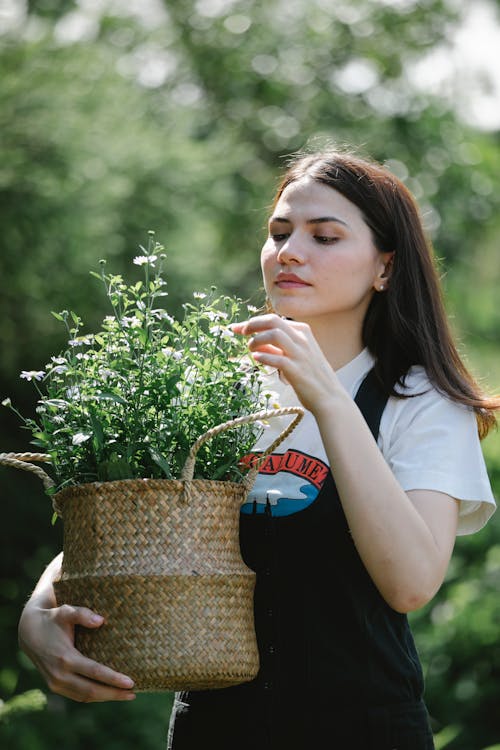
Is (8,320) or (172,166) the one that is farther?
(172,166)

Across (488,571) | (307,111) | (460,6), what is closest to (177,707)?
(488,571)

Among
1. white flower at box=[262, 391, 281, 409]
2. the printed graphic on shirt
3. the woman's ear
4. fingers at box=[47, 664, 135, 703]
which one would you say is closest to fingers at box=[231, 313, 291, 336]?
white flower at box=[262, 391, 281, 409]

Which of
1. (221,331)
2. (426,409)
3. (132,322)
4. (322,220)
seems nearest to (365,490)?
(426,409)

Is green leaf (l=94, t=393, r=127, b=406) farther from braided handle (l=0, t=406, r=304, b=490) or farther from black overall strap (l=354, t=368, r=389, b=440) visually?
black overall strap (l=354, t=368, r=389, b=440)

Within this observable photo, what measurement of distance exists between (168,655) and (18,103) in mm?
5507

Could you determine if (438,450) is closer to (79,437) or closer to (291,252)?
(291,252)

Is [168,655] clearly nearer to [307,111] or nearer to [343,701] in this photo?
[343,701]

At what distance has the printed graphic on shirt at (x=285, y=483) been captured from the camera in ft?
7.38

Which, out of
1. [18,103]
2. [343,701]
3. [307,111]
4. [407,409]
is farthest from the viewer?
[307,111]

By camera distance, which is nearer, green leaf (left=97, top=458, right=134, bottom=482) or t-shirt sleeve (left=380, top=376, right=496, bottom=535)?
green leaf (left=97, top=458, right=134, bottom=482)

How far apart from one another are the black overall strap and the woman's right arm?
680mm

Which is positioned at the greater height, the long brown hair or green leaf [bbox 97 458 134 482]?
the long brown hair

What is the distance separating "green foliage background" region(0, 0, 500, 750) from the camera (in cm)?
636

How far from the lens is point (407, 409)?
7.52ft
